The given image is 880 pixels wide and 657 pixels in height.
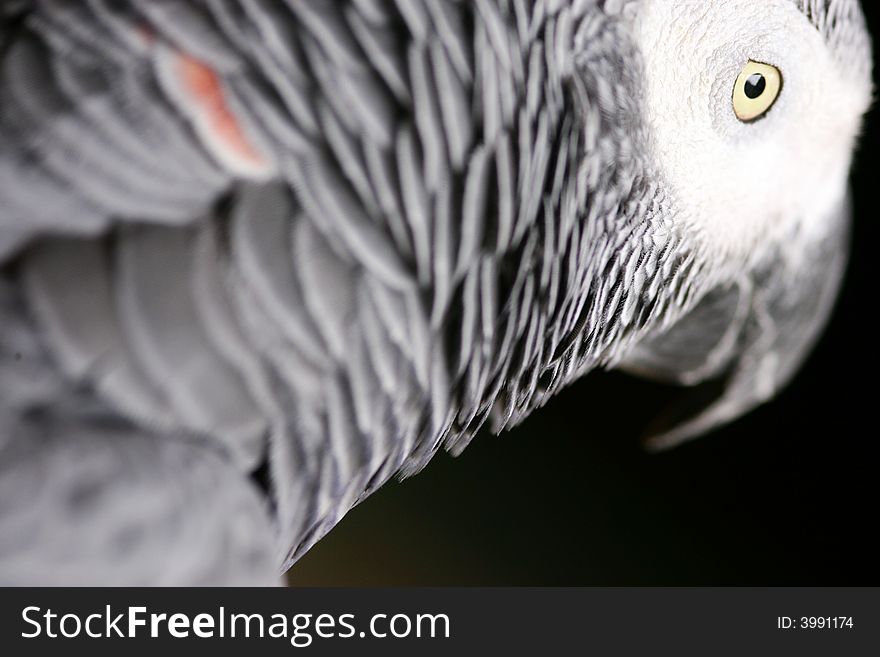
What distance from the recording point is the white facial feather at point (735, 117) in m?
0.66

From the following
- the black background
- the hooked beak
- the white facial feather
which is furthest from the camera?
the black background

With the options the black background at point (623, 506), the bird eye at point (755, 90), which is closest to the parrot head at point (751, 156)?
the bird eye at point (755, 90)

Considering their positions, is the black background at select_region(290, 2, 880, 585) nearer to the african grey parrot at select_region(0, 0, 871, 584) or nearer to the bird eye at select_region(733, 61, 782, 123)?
the bird eye at select_region(733, 61, 782, 123)

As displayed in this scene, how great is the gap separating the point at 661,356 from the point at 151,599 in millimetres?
620

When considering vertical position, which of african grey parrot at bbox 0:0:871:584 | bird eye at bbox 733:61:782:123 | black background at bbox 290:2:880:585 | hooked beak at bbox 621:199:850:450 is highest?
→ black background at bbox 290:2:880:585

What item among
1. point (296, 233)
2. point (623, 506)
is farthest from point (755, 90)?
point (623, 506)

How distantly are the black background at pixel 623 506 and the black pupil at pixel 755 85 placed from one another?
3.39 feet

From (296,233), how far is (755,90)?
16.8 inches

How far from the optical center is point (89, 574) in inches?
17.1

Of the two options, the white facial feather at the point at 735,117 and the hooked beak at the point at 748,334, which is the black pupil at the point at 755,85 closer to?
the white facial feather at the point at 735,117

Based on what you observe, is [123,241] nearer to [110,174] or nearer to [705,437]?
[110,174]

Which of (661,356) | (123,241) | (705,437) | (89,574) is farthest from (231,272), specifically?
(705,437)

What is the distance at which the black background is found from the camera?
5.32 feet

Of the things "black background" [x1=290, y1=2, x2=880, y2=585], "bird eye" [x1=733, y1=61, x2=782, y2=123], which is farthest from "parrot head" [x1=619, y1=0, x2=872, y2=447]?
"black background" [x1=290, y1=2, x2=880, y2=585]
